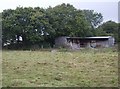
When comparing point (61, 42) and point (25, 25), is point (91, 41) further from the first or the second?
point (25, 25)

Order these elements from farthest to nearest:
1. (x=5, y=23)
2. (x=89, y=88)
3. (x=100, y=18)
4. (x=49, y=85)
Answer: (x=100, y=18), (x=5, y=23), (x=49, y=85), (x=89, y=88)

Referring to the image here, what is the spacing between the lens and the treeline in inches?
919

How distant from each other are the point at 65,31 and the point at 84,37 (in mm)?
2783

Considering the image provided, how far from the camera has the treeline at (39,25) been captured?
76.6ft

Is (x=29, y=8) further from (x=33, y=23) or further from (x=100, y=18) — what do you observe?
(x=100, y=18)

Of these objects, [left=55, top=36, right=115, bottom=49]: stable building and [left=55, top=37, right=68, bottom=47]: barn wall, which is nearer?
[left=55, top=37, right=68, bottom=47]: barn wall

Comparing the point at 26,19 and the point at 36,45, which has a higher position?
the point at 26,19

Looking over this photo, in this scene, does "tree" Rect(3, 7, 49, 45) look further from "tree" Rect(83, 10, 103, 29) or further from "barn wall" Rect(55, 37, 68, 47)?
"tree" Rect(83, 10, 103, 29)

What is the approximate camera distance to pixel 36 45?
24250 mm

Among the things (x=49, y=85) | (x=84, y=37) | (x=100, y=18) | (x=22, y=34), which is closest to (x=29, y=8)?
(x=22, y=34)

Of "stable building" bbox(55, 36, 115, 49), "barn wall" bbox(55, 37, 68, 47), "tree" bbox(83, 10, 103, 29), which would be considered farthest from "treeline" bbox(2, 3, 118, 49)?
"tree" bbox(83, 10, 103, 29)

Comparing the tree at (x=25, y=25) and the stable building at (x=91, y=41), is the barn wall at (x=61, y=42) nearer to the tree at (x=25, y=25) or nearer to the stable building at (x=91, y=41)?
the stable building at (x=91, y=41)

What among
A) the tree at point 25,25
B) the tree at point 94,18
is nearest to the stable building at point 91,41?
the tree at point 25,25

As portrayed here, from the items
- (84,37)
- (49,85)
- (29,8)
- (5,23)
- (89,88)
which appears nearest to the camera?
(89,88)
